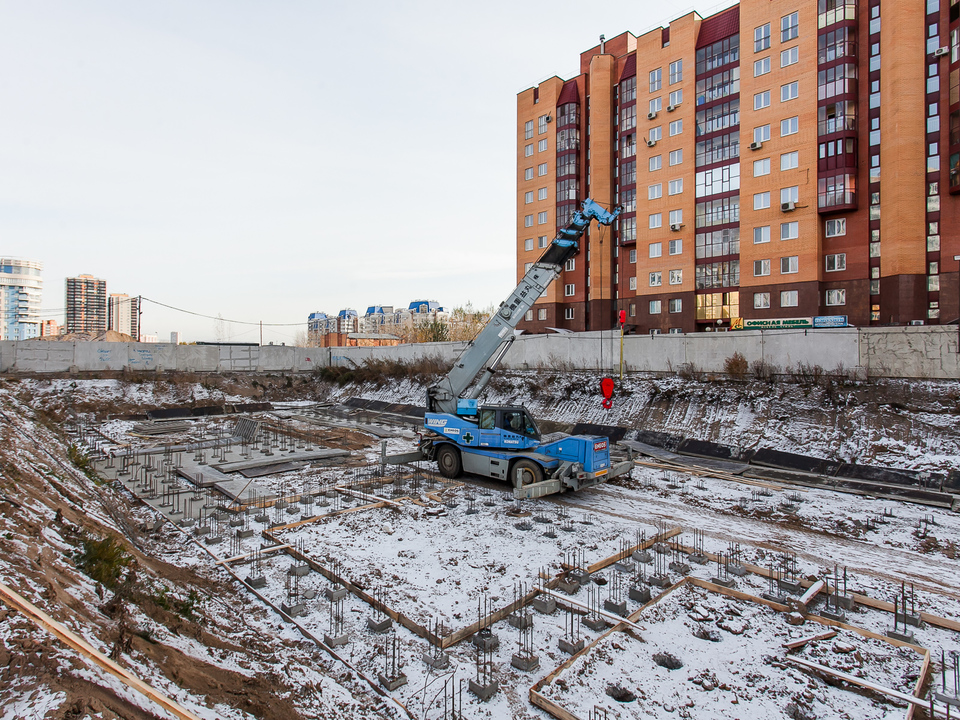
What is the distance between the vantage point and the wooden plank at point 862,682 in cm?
496

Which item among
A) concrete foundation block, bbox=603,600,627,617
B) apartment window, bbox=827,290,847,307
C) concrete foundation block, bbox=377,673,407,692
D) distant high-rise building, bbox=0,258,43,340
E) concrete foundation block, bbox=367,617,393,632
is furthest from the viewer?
distant high-rise building, bbox=0,258,43,340

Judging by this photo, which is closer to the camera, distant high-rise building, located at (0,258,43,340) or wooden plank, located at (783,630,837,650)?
wooden plank, located at (783,630,837,650)

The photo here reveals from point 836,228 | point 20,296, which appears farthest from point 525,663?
point 20,296

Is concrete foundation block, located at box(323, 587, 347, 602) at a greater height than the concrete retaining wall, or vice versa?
the concrete retaining wall

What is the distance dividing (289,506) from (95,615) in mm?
6547

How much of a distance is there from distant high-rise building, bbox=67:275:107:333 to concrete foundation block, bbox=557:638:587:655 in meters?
174

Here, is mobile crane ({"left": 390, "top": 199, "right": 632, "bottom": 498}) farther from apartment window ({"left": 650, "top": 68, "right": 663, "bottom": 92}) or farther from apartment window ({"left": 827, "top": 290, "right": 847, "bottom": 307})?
apartment window ({"left": 650, "top": 68, "right": 663, "bottom": 92})

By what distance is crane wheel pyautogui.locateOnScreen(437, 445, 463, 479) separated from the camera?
1398cm

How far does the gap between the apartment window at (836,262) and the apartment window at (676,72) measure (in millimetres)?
17372

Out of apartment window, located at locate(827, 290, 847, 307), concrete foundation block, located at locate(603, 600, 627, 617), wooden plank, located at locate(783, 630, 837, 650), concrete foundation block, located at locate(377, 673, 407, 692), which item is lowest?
concrete foundation block, located at locate(377, 673, 407, 692)

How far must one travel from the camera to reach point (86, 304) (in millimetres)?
149000

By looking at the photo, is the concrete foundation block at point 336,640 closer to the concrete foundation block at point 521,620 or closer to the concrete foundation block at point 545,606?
the concrete foundation block at point 521,620

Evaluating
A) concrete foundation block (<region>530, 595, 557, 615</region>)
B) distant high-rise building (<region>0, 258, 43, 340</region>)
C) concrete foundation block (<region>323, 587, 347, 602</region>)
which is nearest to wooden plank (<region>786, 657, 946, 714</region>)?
concrete foundation block (<region>530, 595, 557, 615</region>)

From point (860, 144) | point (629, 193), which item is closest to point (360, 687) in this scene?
point (860, 144)
